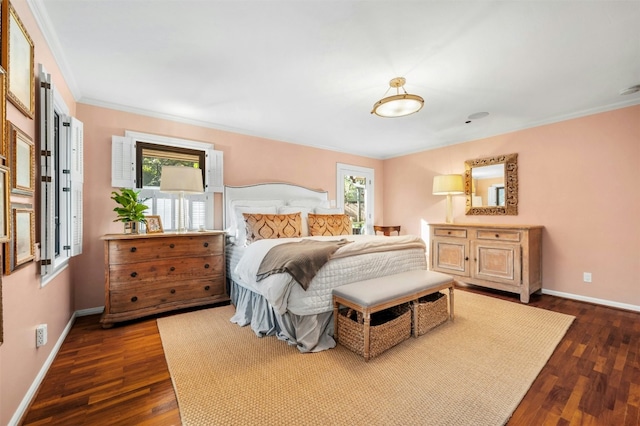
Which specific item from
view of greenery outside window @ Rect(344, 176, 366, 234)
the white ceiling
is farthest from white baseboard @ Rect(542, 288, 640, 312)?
view of greenery outside window @ Rect(344, 176, 366, 234)

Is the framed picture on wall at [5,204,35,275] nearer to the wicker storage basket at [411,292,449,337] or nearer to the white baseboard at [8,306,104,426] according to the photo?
the white baseboard at [8,306,104,426]

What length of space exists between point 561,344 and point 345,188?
12.5ft

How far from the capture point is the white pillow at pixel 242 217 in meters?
3.25

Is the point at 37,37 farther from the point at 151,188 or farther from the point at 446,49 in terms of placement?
the point at 446,49

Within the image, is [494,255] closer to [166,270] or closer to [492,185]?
[492,185]

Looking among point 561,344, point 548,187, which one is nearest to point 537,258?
point 548,187

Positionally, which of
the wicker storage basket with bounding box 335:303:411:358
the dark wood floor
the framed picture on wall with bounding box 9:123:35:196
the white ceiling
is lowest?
the dark wood floor

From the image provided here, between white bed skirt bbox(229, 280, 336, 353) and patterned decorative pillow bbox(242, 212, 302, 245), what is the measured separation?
0.71 meters

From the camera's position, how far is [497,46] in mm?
2039

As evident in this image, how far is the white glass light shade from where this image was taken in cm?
227

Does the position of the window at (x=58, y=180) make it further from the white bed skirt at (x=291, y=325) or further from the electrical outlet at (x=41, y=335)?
the white bed skirt at (x=291, y=325)

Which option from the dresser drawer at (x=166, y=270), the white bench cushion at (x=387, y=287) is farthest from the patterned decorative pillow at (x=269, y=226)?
the white bench cushion at (x=387, y=287)

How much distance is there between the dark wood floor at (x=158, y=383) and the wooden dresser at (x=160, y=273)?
27 centimetres

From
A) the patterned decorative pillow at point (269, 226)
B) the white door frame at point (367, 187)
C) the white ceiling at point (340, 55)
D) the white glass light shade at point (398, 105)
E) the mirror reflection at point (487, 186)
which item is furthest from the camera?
the white door frame at point (367, 187)
